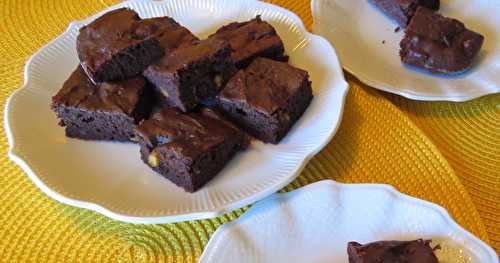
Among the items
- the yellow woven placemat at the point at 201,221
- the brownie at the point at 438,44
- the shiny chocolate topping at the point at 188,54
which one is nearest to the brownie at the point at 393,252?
the yellow woven placemat at the point at 201,221

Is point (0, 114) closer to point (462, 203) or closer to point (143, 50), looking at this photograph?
point (143, 50)

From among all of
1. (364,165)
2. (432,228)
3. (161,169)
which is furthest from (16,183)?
(432,228)

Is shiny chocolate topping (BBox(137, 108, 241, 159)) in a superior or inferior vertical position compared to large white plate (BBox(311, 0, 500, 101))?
inferior

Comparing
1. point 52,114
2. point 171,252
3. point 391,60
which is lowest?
point 171,252

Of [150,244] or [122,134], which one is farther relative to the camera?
[122,134]

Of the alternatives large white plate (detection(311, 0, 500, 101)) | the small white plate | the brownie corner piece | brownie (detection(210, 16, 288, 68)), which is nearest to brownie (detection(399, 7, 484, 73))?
large white plate (detection(311, 0, 500, 101))

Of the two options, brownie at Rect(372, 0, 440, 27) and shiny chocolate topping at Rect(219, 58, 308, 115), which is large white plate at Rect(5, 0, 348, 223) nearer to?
shiny chocolate topping at Rect(219, 58, 308, 115)

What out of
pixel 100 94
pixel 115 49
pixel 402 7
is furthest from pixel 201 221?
pixel 402 7
